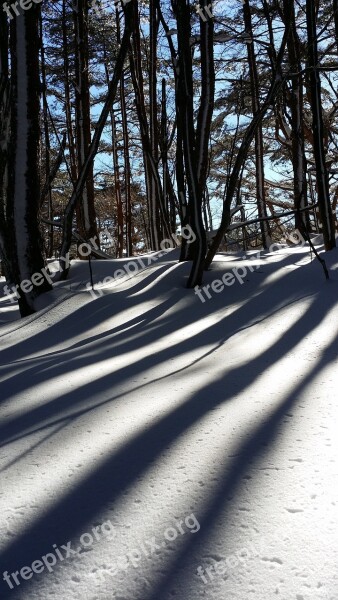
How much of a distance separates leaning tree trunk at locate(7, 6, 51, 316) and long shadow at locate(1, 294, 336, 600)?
8.79 feet

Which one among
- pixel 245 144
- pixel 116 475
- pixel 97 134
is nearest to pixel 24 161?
pixel 97 134

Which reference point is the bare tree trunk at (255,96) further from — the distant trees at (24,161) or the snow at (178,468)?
the snow at (178,468)

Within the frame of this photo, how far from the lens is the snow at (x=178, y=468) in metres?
0.73

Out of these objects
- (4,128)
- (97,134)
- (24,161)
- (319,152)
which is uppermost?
(4,128)

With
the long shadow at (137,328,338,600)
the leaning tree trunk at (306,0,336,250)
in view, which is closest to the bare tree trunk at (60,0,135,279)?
the leaning tree trunk at (306,0,336,250)

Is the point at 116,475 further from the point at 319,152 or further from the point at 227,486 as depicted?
the point at 319,152

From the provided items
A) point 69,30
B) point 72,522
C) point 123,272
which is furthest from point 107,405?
point 69,30

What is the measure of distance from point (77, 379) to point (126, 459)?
0.76 metres

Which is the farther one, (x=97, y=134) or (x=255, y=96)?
(x=255, y=96)

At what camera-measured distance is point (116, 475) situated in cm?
102

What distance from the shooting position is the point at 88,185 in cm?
822

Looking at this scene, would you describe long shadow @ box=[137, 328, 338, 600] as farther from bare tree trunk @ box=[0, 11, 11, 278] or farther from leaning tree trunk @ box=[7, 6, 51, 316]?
bare tree trunk @ box=[0, 11, 11, 278]

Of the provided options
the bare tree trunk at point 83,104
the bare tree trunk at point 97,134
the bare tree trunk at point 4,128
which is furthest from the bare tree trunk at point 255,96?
the bare tree trunk at point 4,128

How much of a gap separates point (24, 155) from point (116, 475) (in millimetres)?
3425
